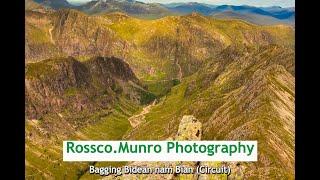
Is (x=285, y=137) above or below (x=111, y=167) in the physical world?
above

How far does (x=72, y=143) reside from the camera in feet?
122

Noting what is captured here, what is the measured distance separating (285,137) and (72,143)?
127 meters

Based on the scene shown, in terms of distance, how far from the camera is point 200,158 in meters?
36.5
